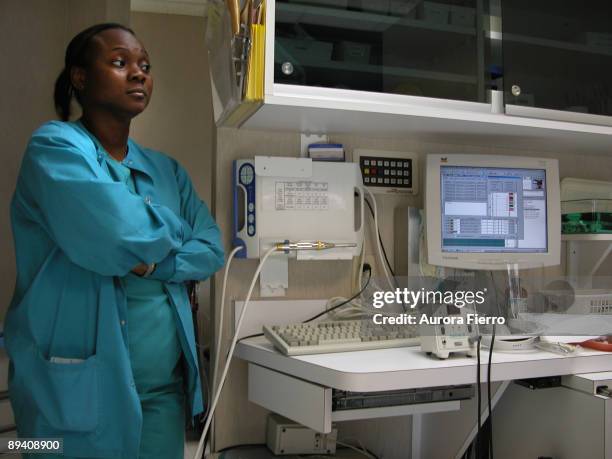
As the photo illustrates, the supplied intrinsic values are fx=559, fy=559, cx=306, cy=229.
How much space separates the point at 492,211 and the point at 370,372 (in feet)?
2.66

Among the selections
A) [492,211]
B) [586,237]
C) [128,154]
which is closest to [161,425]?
[128,154]

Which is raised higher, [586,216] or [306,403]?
[586,216]

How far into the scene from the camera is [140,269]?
1.25m

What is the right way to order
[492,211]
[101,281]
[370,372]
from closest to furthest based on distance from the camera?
[370,372] < [101,281] < [492,211]

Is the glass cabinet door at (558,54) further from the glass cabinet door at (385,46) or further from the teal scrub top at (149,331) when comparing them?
the teal scrub top at (149,331)

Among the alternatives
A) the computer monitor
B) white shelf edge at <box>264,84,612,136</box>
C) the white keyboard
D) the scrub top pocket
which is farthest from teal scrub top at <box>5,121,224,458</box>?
the computer monitor

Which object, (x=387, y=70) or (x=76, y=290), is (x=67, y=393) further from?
(x=387, y=70)

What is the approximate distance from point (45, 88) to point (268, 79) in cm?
142

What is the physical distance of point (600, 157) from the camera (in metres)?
2.08

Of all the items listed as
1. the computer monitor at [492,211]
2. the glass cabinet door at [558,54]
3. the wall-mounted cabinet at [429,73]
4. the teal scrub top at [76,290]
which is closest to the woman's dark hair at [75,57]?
the teal scrub top at [76,290]

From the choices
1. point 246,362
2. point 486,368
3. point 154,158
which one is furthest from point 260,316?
point 486,368

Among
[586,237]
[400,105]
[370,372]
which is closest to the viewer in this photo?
[370,372]

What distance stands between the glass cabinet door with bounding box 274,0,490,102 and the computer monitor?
0.77 feet

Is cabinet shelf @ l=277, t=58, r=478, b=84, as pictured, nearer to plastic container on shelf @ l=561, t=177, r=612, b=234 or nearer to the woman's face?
the woman's face
